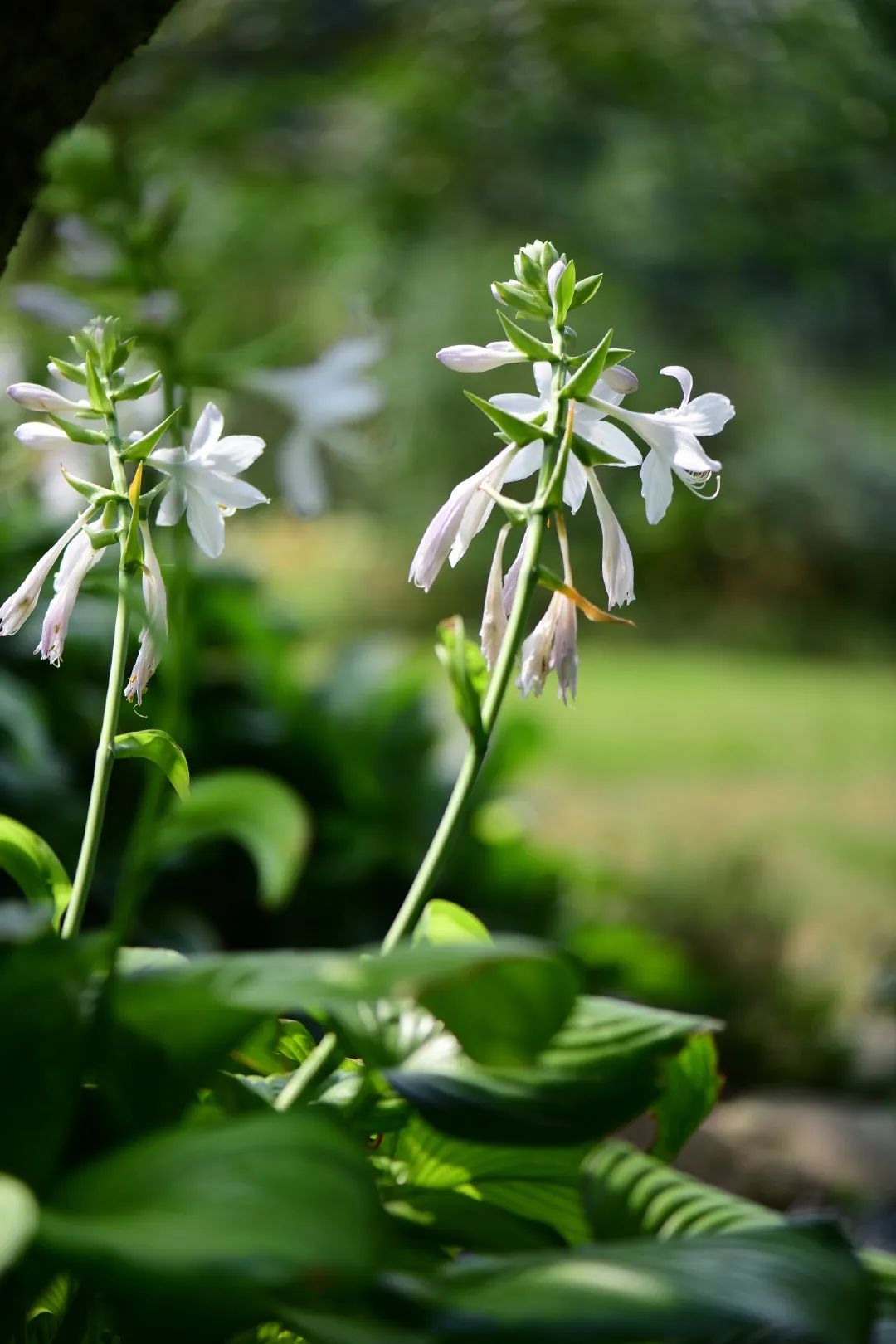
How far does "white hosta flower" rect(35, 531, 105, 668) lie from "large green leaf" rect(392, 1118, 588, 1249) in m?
0.32

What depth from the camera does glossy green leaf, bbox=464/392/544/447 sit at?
614 millimetres

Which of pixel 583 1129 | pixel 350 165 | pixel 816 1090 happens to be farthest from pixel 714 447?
pixel 583 1129

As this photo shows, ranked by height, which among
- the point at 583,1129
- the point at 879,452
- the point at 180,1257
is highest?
the point at 180,1257

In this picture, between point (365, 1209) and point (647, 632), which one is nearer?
point (365, 1209)

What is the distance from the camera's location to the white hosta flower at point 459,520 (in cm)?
70

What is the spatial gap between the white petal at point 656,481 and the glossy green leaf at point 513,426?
113mm

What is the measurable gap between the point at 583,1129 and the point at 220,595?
7.82 feet

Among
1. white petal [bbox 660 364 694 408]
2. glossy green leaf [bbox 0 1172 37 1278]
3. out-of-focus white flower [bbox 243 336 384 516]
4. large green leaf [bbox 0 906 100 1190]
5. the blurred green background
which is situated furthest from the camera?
the blurred green background

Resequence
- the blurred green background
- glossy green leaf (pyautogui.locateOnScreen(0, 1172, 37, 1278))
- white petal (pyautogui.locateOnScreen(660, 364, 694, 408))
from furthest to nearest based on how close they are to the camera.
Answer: the blurred green background
white petal (pyautogui.locateOnScreen(660, 364, 694, 408))
glossy green leaf (pyautogui.locateOnScreen(0, 1172, 37, 1278))

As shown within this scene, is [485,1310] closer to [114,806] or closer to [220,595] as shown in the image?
[114,806]

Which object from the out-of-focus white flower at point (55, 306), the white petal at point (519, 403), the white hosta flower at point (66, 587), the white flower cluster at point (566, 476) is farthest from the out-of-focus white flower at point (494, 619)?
the out-of-focus white flower at point (55, 306)

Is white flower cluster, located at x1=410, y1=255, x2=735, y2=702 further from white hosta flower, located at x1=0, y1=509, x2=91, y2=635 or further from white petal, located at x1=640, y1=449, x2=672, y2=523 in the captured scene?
white hosta flower, located at x1=0, y1=509, x2=91, y2=635

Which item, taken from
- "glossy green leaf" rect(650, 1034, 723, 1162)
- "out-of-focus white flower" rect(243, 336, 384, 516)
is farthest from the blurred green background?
"glossy green leaf" rect(650, 1034, 723, 1162)

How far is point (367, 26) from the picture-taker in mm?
4195
